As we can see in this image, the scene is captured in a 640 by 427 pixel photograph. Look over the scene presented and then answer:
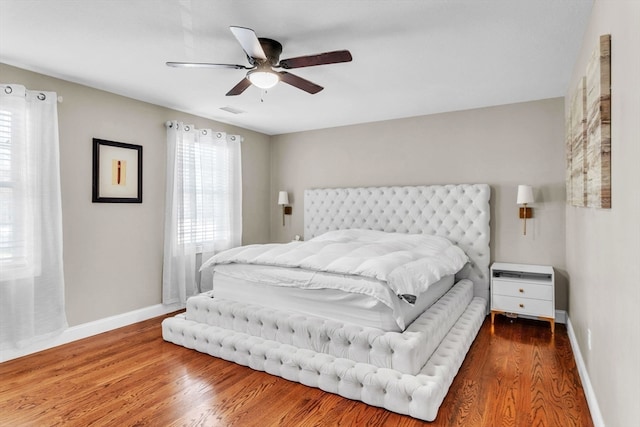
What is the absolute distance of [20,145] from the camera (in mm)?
3064

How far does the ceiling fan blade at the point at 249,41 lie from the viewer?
6.70 ft

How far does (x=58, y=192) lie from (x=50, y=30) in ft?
4.74

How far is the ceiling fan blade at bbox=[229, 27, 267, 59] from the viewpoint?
6.70ft

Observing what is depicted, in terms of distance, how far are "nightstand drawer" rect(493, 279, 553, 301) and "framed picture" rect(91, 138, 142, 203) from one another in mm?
4050

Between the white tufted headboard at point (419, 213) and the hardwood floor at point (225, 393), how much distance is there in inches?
46.4

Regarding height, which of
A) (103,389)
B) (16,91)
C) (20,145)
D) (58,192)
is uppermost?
(16,91)

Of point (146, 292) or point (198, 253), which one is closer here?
point (146, 292)

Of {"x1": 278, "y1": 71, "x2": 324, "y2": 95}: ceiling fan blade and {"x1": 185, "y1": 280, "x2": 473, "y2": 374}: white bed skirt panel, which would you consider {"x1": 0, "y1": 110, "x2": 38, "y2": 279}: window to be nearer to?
{"x1": 185, "y1": 280, "x2": 473, "y2": 374}: white bed skirt panel

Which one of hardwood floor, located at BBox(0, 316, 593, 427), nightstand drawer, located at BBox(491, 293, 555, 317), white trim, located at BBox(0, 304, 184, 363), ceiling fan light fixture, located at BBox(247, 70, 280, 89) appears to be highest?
ceiling fan light fixture, located at BBox(247, 70, 280, 89)

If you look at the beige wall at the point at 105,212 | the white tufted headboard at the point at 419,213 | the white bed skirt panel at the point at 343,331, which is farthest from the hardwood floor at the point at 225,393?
the white tufted headboard at the point at 419,213

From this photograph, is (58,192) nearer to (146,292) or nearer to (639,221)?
(146,292)

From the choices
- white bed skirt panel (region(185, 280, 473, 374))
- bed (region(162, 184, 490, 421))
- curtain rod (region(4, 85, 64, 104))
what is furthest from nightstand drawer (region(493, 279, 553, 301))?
curtain rod (region(4, 85, 64, 104))

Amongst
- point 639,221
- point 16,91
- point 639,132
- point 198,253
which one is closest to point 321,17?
point 639,132

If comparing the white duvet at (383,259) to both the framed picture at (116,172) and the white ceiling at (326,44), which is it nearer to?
the framed picture at (116,172)
